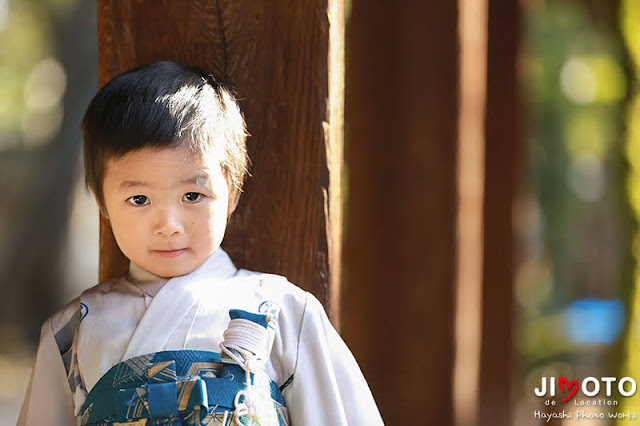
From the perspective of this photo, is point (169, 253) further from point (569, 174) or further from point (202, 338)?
point (569, 174)

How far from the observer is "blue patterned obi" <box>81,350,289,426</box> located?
1.46 meters

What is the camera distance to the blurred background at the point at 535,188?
422cm

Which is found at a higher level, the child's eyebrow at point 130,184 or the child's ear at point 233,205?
the child's eyebrow at point 130,184

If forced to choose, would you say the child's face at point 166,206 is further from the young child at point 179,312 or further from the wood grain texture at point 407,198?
the wood grain texture at point 407,198

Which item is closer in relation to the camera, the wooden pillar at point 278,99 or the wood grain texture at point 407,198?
the wooden pillar at point 278,99

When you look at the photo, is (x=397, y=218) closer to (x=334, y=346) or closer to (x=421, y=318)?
(x=421, y=318)

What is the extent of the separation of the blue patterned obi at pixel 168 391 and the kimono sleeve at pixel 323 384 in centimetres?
17

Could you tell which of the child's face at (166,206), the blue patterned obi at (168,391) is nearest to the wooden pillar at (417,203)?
the child's face at (166,206)

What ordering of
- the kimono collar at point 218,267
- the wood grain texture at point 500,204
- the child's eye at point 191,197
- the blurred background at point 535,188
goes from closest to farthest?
the child's eye at point 191,197 → the kimono collar at point 218,267 → the wood grain texture at point 500,204 → the blurred background at point 535,188

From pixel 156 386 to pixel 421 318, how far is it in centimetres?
162

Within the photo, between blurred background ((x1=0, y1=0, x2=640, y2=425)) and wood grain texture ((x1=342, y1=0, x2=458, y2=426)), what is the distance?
7.3 inches
